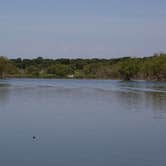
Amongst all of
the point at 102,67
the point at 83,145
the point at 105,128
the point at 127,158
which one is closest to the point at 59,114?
the point at 105,128

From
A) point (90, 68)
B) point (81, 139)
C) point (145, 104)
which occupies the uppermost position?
point (90, 68)

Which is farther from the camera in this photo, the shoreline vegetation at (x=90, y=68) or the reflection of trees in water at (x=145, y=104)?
the shoreline vegetation at (x=90, y=68)

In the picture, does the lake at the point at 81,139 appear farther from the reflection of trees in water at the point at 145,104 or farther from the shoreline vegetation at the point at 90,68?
the shoreline vegetation at the point at 90,68

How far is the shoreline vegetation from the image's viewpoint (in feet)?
310

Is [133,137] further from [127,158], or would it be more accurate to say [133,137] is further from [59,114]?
[59,114]

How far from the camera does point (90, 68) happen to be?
13062 cm

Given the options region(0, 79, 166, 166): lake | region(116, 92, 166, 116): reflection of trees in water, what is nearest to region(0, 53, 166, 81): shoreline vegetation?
region(116, 92, 166, 116): reflection of trees in water

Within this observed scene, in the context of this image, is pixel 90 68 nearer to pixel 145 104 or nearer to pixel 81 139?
pixel 145 104

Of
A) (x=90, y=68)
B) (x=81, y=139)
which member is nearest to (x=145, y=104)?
(x=81, y=139)

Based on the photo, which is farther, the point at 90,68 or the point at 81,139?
the point at 90,68

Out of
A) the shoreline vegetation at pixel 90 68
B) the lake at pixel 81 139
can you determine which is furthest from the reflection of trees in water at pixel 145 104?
the shoreline vegetation at pixel 90 68

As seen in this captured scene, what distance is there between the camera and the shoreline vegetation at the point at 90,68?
94.4m

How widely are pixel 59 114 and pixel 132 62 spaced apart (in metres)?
83.4

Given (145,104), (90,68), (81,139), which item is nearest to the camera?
(81,139)
